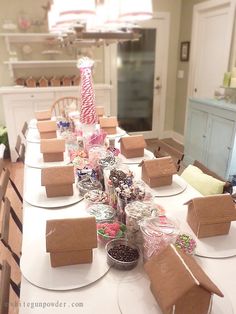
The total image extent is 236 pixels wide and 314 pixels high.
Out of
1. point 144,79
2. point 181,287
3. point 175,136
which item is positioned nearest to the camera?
point 181,287

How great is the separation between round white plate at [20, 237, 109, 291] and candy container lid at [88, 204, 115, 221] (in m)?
0.16

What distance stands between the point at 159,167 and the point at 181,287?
2.57 feet

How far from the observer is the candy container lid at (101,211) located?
3.67ft

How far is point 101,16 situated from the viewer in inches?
68.9

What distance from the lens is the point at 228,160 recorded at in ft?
9.39

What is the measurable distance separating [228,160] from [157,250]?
226 cm

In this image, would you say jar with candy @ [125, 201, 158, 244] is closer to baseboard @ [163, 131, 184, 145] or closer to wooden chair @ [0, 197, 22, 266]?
wooden chair @ [0, 197, 22, 266]

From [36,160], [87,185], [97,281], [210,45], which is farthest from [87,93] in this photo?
[210,45]

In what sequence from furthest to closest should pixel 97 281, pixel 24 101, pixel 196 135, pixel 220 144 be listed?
pixel 24 101 → pixel 196 135 → pixel 220 144 → pixel 97 281

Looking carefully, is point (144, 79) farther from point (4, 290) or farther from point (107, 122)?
point (4, 290)

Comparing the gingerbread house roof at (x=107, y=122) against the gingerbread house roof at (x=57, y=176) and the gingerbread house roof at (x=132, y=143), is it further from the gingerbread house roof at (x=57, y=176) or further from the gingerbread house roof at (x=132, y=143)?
the gingerbread house roof at (x=57, y=176)

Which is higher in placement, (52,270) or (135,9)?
(135,9)

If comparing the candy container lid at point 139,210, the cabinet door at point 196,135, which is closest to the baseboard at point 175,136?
the cabinet door at point 196,135

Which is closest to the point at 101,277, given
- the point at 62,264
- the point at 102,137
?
the point at 62,264
